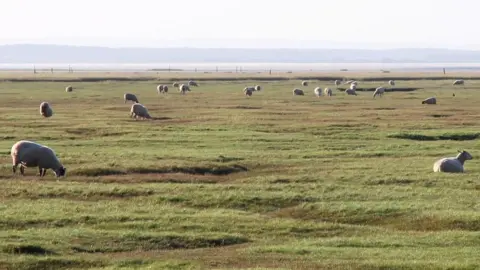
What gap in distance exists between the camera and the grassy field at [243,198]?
21.7 metres

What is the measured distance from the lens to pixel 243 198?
29.3 metres

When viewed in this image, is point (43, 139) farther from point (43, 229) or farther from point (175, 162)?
point (43, 229)

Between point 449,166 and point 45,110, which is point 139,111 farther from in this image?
point 449,166

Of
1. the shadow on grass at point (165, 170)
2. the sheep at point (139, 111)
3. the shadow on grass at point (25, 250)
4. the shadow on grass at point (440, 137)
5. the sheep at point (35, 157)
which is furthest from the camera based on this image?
the sheep at point (139, 111)

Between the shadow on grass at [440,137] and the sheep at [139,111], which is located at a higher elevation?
the sheep at [139,111]

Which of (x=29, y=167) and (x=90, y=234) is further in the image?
(x=29, y=167)

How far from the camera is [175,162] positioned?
3728cm

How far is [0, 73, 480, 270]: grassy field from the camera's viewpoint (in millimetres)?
21672

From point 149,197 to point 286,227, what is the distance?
6.06m

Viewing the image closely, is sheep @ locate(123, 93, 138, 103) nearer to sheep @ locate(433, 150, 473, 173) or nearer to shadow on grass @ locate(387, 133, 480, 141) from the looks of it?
shadow on grass @ locate(387, 133, 480, 141)

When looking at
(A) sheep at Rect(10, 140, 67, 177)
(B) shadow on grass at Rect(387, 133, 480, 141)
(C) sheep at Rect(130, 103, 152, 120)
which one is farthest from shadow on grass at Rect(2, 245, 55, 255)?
(C) sheep at Rect(130, 103, 152, 120)

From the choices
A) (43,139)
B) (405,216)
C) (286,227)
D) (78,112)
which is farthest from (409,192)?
(78,112)

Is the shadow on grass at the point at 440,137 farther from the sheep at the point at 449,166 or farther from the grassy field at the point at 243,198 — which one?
the sheep at the point at 449,166

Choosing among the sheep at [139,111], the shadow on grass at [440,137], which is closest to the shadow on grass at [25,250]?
the shadow on grass at [440,137]
